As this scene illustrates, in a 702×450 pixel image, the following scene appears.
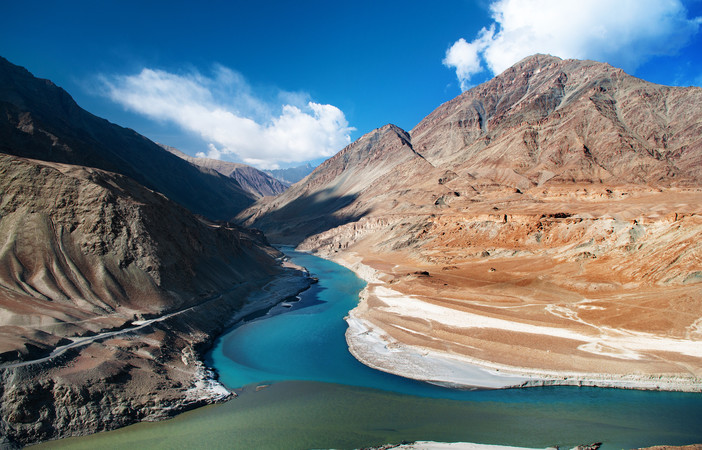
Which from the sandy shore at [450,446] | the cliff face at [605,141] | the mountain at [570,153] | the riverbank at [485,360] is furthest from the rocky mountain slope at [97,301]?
the cliff face at [605,141]

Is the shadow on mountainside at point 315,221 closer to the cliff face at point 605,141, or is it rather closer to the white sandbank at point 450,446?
the cliff face at point 605,141

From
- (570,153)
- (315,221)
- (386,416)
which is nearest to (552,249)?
(386,416)

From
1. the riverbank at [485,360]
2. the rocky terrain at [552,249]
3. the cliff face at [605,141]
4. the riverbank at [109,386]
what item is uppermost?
the cliff face at [605,141]

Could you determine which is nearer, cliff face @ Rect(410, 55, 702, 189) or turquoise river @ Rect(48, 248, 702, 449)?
turquoise river @ Rect(48, 248, 702, 449)

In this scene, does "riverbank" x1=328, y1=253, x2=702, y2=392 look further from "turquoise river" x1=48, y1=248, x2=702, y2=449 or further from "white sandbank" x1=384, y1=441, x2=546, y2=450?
"white sandbank" x1=384, y1=441, x2=546, y2=450

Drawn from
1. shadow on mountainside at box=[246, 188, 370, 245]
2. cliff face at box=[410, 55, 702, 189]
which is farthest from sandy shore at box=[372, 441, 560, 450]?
shadow on mountainside at box=[246, 188, 370, 245]

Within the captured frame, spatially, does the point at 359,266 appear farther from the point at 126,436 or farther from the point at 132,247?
the point at 126,436
